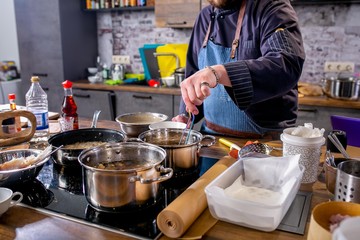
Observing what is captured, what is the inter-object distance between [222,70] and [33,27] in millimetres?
3276

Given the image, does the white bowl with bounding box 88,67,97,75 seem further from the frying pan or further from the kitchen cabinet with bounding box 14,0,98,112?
the frying pan

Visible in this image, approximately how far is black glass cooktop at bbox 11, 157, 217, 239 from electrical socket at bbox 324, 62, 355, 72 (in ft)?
7.84

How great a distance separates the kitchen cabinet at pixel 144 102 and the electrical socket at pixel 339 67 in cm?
142

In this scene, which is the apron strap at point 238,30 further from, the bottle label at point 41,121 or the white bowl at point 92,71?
the white bowl at point 92,71

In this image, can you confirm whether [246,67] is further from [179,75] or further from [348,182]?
[179,75]

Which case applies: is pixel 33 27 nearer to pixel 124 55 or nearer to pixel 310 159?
pixel 124 55

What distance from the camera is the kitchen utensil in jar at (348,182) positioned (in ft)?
2.72

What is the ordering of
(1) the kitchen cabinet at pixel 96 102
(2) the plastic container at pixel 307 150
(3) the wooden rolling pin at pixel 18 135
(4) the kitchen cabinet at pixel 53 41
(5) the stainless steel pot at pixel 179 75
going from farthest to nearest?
(4) the kitchen cabinet at pixel 53 41 → (1) the kitchen cabinet at pixel 96 102 → (5) the stainless steel pot at pixel 179 75 → (3) the wooden rolling pin at pixel 18 135 → (2) the plastic container at pixel 307 150

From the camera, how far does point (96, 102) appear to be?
359 centimetres

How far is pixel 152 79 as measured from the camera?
3660 mm

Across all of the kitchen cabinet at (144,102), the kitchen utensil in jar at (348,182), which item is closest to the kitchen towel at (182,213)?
the kitchen utensil in jar at (348,182)

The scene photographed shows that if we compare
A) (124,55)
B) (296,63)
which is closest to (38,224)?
(296,63)

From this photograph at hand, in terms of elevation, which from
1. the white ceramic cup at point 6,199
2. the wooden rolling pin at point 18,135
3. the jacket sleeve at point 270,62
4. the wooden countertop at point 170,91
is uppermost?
the jacket sleeve at point 270,62

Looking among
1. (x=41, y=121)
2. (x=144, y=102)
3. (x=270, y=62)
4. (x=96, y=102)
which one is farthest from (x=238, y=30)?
(x=96, y=102)
